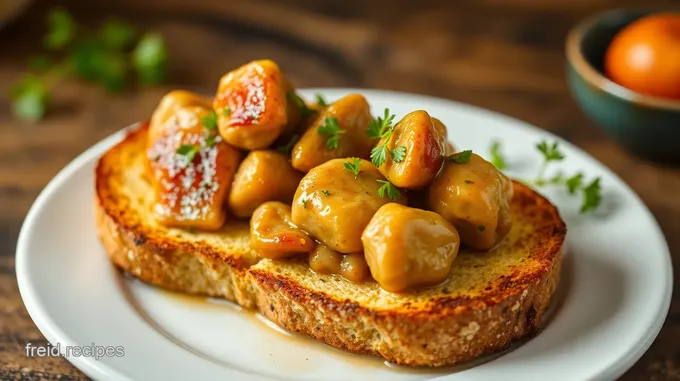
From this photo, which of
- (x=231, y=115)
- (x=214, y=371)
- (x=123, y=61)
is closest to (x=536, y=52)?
(x=123, y=61)

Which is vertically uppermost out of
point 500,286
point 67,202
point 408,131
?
point 408,131

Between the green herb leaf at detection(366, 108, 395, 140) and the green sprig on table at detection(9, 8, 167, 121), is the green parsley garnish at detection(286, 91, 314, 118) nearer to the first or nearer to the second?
the green herb leaf at detection(366, 108, 395, 140)

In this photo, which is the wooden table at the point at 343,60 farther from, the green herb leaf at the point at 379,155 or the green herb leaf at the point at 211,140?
the green herb leaf at the point at 379,155

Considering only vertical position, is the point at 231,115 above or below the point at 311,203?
above

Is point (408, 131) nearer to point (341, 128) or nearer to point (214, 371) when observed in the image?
point (341, 128)

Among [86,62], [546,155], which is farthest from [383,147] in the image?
[86,62]

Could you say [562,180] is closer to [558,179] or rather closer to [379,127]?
[558,179]

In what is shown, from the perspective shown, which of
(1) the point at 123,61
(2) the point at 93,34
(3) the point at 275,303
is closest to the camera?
(3) the point at 275,303

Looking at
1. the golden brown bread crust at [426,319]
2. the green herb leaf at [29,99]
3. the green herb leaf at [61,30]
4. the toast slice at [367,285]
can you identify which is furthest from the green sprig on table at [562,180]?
the green herb leaf at [61,30]
